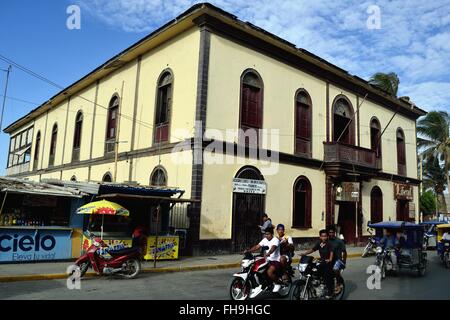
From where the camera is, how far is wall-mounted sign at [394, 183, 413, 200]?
1070 inches

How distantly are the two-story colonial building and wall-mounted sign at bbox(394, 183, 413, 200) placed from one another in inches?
4.8

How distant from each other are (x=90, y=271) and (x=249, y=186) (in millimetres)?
7959

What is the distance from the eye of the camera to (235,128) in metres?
17.3

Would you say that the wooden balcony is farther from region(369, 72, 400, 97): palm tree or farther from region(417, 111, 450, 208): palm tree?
region(417, 111, 450, 208): palm tree

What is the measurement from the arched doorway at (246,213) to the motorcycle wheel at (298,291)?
30.5 feet

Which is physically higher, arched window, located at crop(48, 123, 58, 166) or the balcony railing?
arched window, located at crop(48, 123, 58, 166)

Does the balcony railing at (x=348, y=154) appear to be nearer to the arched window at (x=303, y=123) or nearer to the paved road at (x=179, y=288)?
the arched window at (x=303, y=123)

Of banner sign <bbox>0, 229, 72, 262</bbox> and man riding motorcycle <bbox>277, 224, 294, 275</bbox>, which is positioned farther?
banner sign <bbox>0, 229, 72, 262</bbox>

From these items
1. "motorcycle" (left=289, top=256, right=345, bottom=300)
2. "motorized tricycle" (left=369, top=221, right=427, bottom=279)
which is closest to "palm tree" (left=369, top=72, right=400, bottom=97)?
"motorized tricycle" (left=369, top=221, right=427, bottom=279)

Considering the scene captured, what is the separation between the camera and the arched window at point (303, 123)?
20.5m

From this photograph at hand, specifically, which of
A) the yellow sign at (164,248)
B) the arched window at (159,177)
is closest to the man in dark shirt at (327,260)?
the yellow sign at (164,248)

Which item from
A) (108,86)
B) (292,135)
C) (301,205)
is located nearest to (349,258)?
(301,205)

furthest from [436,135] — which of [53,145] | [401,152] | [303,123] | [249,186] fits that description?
[53,145]

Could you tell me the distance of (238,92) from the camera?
57.6 ft
